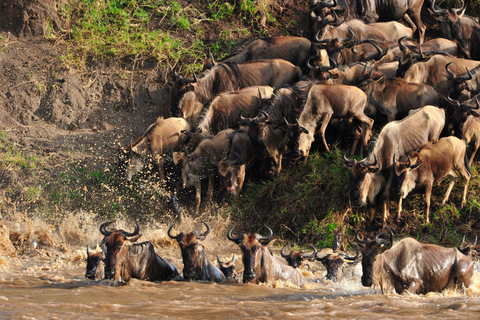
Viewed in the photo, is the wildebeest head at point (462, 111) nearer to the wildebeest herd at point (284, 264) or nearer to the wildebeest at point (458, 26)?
the wildebeest at point (458, 26)

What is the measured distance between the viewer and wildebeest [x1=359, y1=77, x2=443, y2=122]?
41.7 ft

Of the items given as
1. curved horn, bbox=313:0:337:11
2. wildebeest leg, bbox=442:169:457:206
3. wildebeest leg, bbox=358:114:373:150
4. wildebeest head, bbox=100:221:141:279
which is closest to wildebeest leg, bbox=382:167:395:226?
wildebeest leg, bbox=442:169:457:206

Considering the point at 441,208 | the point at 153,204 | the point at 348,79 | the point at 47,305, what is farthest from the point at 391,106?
the point at 47,305

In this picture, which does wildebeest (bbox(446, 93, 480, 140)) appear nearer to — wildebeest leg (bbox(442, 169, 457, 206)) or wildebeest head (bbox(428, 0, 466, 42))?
wildebeest leg (bbox(442, 169, 457, 206))

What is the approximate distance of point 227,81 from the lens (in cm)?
1448

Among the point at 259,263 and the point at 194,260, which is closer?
the point at 259,263

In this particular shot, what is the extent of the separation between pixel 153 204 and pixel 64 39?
241 inches

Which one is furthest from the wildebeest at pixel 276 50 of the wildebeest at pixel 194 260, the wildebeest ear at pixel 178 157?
the wildebeest at pixel 194 260

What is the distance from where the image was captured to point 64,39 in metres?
17.0

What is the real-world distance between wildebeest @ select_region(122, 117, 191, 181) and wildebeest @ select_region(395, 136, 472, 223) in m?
4.30

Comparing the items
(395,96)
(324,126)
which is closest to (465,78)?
(395,96)

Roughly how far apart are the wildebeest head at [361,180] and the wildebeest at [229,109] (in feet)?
8.88

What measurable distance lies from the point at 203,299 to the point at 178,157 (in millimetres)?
5274

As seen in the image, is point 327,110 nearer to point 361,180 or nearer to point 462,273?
point 361,180
